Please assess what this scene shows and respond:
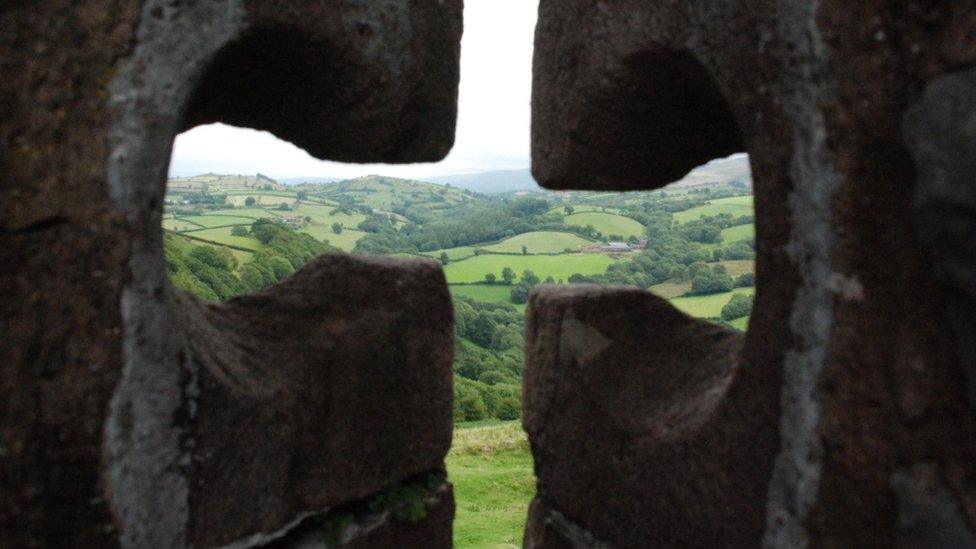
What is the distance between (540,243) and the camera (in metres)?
25.6

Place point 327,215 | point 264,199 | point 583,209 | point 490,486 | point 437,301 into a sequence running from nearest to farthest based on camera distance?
point 437,301 → point 490,486 → point 327,215 → point 583,209 → point 264,199

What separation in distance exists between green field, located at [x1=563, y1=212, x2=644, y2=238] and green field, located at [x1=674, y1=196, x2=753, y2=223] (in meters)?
1.19


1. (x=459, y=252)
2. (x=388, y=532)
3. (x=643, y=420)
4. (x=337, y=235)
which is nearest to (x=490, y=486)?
(x=388, y=532)

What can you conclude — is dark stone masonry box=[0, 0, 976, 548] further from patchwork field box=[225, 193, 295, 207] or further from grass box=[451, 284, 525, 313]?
patchwork field box=[225, 193, 295, 207]

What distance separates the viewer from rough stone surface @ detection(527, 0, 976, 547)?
6.50 ft

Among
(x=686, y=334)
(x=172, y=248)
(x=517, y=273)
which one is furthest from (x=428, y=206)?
(x=686, y=334)

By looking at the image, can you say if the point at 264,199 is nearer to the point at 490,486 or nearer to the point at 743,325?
the point at 490,486

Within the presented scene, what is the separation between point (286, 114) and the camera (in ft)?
11.2

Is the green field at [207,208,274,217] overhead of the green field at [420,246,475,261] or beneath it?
overhead

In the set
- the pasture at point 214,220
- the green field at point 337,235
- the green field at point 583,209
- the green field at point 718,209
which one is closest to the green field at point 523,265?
the green field at point 718,209

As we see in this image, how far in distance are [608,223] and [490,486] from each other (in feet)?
54.4

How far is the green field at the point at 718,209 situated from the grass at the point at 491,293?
4.63 metres

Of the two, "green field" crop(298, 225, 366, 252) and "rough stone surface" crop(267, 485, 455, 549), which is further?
"green field" crop(298, 225, 366, 252)

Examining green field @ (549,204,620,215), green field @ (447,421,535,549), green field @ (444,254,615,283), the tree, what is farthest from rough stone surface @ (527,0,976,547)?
green field @ (549,204,620,215)
